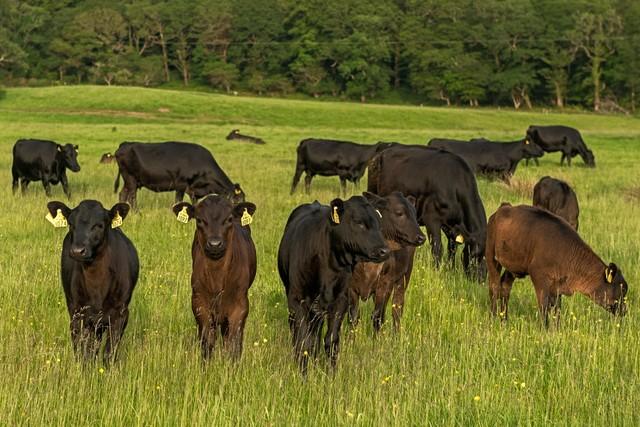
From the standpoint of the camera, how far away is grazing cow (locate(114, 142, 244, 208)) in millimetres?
14922

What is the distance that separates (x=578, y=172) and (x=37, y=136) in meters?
25.2

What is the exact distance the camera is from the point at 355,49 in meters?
91.5

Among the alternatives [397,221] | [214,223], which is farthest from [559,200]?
[214,223]

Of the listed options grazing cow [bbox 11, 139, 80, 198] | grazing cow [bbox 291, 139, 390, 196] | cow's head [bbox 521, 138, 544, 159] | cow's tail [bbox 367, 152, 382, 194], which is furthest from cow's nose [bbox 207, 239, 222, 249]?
cow's head [bbox 521, 138, 544, 159]

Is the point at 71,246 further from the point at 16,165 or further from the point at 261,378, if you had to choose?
the point at 16,165

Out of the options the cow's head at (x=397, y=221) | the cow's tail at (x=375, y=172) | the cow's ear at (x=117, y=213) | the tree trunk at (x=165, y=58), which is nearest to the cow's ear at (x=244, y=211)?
the cow's ear at (x=117, y=213)

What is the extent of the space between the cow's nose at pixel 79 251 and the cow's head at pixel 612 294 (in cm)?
495

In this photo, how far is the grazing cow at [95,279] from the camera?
5660 millimetres

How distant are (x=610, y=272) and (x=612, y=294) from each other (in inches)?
11.5

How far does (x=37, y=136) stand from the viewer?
34188 millimetres

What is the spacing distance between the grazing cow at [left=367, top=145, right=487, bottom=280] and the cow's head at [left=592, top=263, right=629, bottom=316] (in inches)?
84.6

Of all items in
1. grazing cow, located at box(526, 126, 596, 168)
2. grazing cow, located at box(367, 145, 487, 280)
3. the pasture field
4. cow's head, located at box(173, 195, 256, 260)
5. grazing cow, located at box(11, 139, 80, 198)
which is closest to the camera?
the pasture field

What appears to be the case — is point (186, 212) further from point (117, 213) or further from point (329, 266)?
point (329, 266)

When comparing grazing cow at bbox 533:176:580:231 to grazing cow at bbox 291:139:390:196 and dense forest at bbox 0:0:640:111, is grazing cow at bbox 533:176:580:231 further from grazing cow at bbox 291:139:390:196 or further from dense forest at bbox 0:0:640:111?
dense forest at bbox 0:0:640:111
